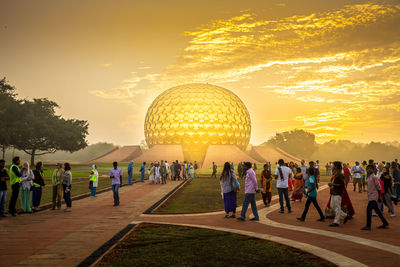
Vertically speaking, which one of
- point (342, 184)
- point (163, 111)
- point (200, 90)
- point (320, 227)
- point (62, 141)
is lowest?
point (320, 227)

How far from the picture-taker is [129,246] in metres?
6.79

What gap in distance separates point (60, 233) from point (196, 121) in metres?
49.2

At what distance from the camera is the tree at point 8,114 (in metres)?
38.6

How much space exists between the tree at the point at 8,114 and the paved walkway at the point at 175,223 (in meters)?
31.6

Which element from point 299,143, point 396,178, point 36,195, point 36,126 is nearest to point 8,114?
point 36,126

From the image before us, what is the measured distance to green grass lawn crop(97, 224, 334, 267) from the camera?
573 centimetres

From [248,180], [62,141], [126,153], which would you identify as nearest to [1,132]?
[62,141]

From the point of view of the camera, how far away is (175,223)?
9273 millimetres

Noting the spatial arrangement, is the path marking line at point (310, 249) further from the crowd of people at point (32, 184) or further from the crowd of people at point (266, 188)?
the crowd of people at point (32, 184)

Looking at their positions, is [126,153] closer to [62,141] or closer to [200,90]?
[62,141]

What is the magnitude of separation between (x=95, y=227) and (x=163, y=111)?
51782mm

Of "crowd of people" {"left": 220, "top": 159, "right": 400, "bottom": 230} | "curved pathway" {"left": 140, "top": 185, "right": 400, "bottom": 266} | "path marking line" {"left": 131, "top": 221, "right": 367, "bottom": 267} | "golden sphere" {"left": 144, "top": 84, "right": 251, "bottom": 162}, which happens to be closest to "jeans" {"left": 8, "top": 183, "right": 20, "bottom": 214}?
"curved pathway" {"left": 140, "top": 185, "right": 400, "bottom": 266}

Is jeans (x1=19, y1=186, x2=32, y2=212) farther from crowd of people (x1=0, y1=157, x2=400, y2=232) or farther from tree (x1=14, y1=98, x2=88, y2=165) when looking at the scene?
tree (x1=14, y1=98, x2=88, y2=165)

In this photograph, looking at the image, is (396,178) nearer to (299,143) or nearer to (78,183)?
(78,183)
